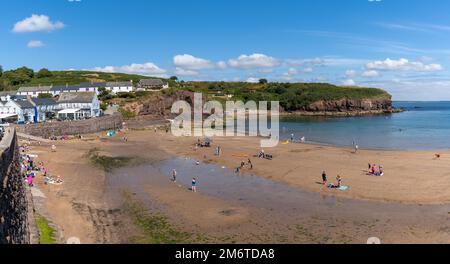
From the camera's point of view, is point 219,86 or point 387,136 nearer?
point 387,136

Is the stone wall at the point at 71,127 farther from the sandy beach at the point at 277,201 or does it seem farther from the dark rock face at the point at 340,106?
the dark rock face at the point at 340,106

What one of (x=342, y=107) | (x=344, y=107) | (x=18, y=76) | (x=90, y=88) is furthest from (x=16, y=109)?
(x=344, y=107)

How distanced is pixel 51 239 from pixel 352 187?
61.5 ft

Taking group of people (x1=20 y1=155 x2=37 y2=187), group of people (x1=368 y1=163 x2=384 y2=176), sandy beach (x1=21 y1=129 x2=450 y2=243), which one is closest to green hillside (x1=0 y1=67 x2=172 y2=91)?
sandy beach (x1=21 y1=129 x2=450 y2=243)

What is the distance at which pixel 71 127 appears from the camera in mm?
59688

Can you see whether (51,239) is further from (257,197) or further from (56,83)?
(56,83)

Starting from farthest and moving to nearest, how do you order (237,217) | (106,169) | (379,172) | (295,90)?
(295,90), (106,169), (379,172), (237,217)

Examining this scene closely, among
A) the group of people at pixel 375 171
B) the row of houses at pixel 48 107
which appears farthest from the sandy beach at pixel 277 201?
the row of houses at pixel 48 107

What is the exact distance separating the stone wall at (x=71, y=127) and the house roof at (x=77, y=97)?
6.82 metres

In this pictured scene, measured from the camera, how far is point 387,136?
6016 cm

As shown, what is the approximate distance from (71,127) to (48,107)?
1598 cm

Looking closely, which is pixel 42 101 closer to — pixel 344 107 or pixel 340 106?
pixel 340 106

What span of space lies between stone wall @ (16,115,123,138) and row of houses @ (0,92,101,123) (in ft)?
14.4
